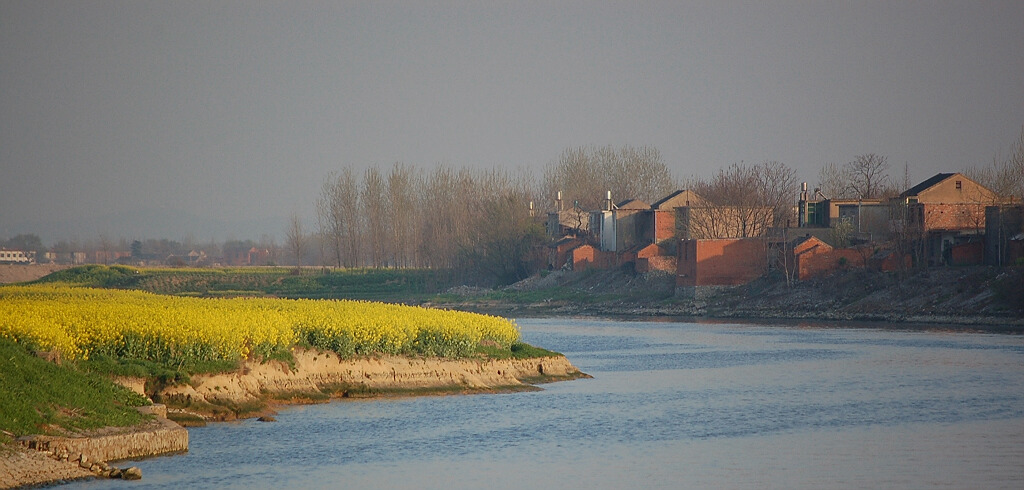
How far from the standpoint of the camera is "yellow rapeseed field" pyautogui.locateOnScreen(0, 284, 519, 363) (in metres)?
22.2

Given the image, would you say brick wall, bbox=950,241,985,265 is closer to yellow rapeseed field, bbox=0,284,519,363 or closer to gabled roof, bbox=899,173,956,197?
gabled roof, bbox=899,173,956,197

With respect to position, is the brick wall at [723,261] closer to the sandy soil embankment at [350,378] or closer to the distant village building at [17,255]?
the sandy soil embankment at [350,378]

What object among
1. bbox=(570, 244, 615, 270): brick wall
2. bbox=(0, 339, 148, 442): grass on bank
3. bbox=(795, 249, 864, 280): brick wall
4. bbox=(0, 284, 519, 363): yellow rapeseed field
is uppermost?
bbox=(570, 244, 615, 270): brick wall

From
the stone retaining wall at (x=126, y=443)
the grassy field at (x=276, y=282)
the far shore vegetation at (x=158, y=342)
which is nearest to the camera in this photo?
the stone retaining wall at (x=126, y=443)

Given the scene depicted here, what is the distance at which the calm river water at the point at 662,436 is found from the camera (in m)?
18.1

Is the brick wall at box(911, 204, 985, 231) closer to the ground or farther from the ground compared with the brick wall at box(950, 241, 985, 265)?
farther from the ground


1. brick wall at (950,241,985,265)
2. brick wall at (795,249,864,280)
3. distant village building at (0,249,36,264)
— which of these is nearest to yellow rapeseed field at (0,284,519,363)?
brick wall at (795,249,864,280)

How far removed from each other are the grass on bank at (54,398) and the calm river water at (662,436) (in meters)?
1.16

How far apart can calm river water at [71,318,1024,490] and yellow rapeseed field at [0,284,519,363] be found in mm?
1831

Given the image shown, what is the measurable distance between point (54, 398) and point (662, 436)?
11.2m

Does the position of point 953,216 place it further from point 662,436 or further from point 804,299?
point 662,436

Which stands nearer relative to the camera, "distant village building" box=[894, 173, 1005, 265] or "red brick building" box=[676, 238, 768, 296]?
"distant village building" box=[894, 173, 1005, 265]

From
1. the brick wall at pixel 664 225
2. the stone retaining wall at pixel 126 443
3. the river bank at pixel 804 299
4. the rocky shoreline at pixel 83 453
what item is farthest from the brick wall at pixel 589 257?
the rocky shoreline at pixel 83 453

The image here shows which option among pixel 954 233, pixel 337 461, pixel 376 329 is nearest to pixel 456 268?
pixel 954 233
